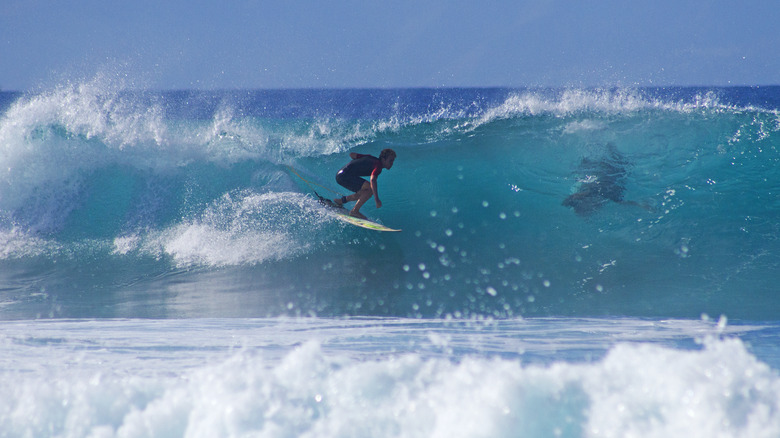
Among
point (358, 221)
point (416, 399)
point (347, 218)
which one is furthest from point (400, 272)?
point (416, 399)

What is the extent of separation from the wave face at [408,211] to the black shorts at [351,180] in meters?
0.54

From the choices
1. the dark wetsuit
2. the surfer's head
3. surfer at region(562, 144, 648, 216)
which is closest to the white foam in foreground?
the surfer's head

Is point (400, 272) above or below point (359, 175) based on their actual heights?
below

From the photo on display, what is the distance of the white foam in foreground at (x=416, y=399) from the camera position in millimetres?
2469

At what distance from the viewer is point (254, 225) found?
670 cm

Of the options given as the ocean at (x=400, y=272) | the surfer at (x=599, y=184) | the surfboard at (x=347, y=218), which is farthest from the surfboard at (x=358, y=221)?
the surfer at (x=599, y=184)

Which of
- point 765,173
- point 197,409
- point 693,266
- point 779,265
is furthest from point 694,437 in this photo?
point 765,173

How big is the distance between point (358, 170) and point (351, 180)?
16 cm

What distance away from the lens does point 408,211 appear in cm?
738

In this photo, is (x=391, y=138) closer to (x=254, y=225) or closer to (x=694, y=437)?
(x=254, y=225)

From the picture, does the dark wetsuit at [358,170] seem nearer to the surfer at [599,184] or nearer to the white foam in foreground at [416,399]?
the surfer at [599,184]

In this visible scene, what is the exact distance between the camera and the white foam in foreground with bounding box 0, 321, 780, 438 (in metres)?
2.47

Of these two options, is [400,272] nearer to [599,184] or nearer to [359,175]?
[359,175]

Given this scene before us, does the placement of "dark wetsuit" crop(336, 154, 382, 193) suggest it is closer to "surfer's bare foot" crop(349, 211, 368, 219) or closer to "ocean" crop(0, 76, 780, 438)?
"surfer's bare foot" crop(349, 211, 368, 219)
